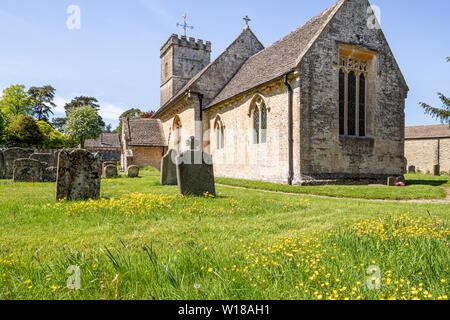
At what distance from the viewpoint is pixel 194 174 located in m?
7.05

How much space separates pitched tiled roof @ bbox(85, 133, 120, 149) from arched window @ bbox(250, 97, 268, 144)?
4422 centimetres

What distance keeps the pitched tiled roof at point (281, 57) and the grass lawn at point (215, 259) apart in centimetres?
973

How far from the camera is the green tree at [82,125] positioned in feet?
116

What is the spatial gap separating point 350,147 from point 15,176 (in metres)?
15.2

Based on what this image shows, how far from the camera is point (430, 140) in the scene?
34219mm

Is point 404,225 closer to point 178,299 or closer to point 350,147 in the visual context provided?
point 178,299

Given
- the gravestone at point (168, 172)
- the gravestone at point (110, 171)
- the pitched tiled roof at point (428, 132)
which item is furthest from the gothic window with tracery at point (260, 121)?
the pitched tiled roof at point (428, 132)

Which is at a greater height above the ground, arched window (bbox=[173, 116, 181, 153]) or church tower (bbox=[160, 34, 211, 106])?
church tower (bbox=[160, 34, 211, 106])

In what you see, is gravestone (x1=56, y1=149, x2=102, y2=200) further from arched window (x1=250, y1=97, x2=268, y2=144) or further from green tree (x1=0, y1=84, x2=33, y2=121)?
green tree (x1=0, y1=84, x2=33, y2=121)

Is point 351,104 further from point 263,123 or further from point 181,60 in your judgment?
point 181,60

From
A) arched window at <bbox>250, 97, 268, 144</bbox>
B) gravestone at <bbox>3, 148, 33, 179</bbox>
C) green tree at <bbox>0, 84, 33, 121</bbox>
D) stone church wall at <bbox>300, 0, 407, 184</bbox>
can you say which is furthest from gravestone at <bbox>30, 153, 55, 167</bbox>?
green tree at <bbox>0, 84, 33, 121</bbox>

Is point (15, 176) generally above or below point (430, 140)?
below

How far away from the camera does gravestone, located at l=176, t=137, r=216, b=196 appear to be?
6.91 m
